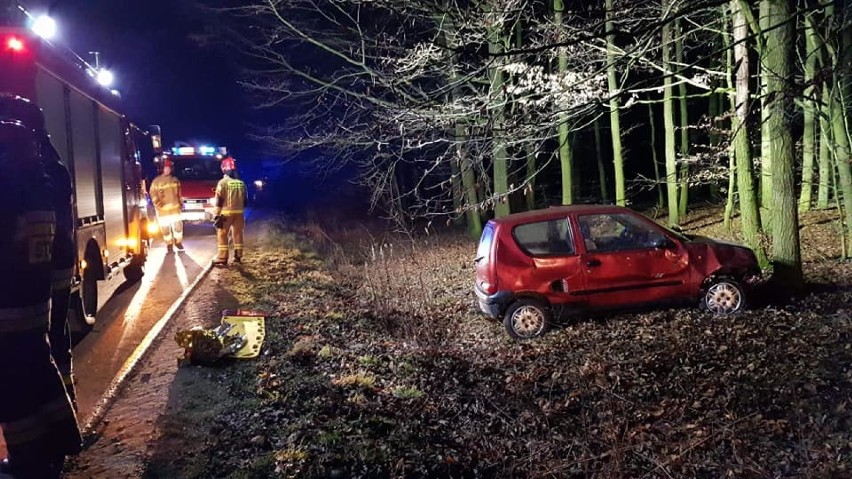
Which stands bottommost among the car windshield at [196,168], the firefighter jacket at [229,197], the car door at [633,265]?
the car door at [633,265]

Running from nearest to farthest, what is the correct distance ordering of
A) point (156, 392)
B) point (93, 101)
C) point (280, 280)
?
point (156, 392) < point (93, 101) < point (280, 280)

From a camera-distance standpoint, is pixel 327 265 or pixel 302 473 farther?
pixel 327 265

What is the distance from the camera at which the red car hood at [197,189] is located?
20.4 metres

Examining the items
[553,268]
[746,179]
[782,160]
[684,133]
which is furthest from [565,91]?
[684,133]

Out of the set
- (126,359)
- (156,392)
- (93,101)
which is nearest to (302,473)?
(156,392)

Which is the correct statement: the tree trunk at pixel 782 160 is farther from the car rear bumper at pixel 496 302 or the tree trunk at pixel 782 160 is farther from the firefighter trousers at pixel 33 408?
A: the firefighter trousers at pixel 33 408

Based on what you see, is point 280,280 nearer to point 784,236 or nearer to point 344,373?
point 344,373

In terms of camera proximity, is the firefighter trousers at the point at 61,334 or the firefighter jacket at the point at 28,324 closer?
the firefighter jacket at the point at 28,324

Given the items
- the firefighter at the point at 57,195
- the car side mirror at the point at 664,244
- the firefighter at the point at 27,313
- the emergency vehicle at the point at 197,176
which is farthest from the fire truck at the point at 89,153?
the emergency vehicle at the point at 197,176

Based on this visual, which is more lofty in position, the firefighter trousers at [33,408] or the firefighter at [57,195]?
the firefighter at [57,195]

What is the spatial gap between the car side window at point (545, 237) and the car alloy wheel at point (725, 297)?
6.19 ft

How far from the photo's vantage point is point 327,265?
14.4 meters

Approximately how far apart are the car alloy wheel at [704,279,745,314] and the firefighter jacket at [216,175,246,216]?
28.6 feet

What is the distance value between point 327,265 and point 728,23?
9243mm
